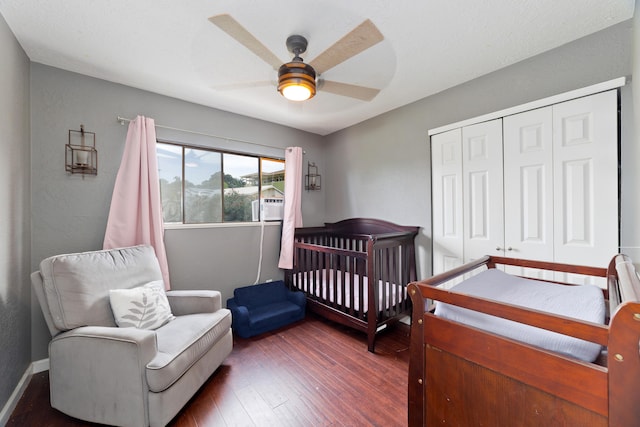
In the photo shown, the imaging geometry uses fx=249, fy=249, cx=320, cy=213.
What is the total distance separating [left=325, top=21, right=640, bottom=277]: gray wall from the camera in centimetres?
167

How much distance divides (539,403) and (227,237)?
2.82 metres

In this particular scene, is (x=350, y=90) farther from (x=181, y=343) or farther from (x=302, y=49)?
(x=181, y=343)

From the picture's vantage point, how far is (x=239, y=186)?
10.3ft

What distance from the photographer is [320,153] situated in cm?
386

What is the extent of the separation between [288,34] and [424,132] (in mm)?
1674

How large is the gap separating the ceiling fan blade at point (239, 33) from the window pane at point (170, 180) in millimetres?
1706

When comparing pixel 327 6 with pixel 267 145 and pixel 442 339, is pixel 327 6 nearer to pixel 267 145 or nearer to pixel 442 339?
pixel 442 339

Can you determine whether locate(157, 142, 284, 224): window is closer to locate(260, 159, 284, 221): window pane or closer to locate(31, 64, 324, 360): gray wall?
locate(260, 159, 284, 221): window pane

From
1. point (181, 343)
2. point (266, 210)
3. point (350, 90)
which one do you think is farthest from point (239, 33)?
point (266, 210)

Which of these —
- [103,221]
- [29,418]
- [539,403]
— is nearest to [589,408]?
[539,403]

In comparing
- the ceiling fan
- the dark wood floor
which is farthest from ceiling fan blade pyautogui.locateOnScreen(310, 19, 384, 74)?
the dark wood floor

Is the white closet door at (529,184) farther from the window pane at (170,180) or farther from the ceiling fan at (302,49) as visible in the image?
the window pane at (170,180)

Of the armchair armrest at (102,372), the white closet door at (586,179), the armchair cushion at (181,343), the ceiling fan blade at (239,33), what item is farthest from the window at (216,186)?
the white closet door at (586,179)

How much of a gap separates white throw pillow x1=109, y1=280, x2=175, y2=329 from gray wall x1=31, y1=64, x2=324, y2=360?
76 centimetres
